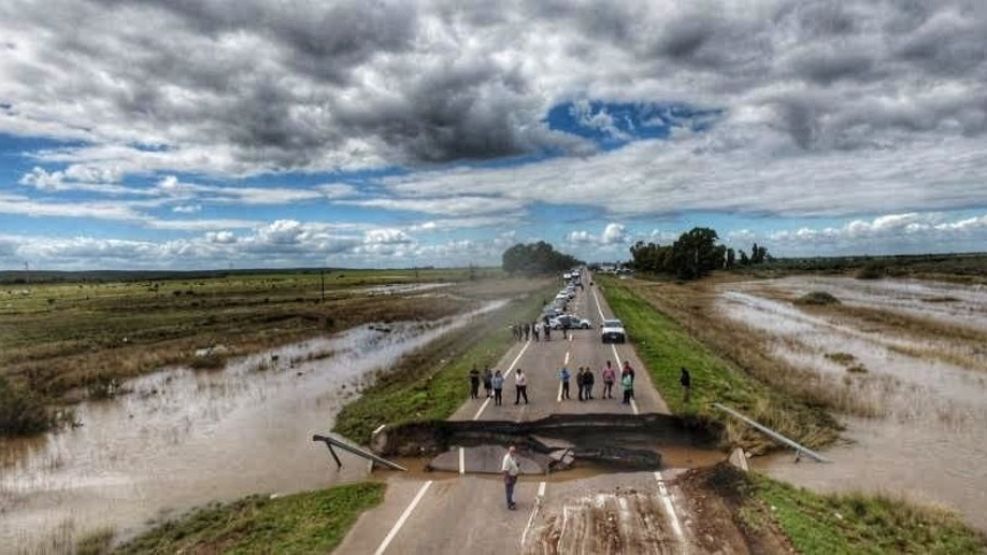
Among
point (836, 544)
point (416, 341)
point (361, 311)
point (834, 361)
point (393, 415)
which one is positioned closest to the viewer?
point (836, 544)

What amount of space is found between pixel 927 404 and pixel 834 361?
11607 mm

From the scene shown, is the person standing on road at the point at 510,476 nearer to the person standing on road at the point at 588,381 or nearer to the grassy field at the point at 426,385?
the grassy field at the point at 426,385

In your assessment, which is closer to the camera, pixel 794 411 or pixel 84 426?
pixel 794 411

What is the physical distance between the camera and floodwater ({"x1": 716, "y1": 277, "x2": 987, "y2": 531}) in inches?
699

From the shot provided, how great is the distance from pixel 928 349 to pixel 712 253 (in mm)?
122774

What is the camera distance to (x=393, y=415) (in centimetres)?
2458

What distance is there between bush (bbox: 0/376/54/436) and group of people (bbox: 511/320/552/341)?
27.1m

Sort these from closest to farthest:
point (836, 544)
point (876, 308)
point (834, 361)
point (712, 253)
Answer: point (836, 544) → point (834, 361) → point (876, 308) → point (712, 253)

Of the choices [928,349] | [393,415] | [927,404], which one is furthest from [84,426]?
[928,349]

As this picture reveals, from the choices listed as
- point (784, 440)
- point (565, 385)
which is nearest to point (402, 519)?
point (784, 440)

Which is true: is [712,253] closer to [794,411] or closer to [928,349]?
[928,349]

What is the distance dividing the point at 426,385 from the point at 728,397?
12914mm

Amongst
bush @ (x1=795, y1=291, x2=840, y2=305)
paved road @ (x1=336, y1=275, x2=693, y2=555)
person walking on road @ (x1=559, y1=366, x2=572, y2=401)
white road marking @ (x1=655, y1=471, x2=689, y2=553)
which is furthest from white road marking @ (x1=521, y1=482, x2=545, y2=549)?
bush @ (x1=795, y1=291, x2=840, y2=305)

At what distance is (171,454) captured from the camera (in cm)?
2331
